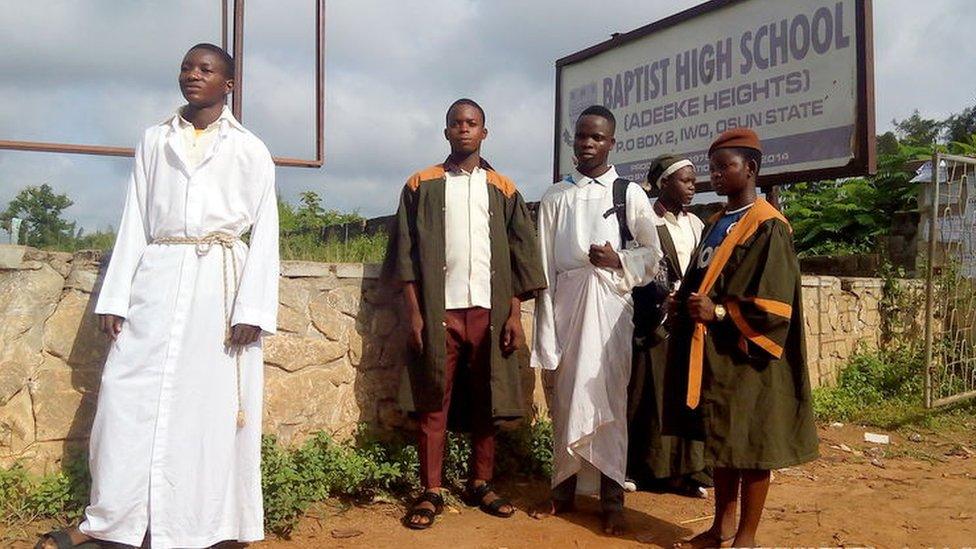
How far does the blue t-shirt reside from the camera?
317 centimetres

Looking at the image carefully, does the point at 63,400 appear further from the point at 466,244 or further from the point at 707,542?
the point at 707,542

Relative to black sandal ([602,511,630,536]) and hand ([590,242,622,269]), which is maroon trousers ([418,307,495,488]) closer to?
hand ([590,242,622,269])

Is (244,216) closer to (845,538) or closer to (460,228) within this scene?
(460,228)

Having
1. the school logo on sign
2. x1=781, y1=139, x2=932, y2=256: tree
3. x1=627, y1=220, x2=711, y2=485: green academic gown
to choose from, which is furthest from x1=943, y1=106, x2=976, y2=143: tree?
x1=627, y1=220, x2=711, y2=485: green academic gown

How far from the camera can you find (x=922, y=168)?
23.5 ft

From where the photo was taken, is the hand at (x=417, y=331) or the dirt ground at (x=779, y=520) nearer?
the dirt ground at (x=779, y=520)

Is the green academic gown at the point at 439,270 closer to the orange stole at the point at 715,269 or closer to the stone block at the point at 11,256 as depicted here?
the orange stole at the point at 715,269

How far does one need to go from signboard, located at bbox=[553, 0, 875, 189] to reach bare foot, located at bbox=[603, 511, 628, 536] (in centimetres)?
320

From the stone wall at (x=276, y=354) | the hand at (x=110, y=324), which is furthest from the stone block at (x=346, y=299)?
the hand at (x=110, y=324)

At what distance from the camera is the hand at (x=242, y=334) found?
114 inches

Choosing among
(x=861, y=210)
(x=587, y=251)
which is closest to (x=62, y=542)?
(x=587, y=251)

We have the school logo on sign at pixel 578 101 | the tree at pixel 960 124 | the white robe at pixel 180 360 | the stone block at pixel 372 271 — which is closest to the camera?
the white robe at pixel 180 360

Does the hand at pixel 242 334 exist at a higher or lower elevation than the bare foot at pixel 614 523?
higher

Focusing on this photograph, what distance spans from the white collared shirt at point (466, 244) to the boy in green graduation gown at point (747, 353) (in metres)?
0.92
